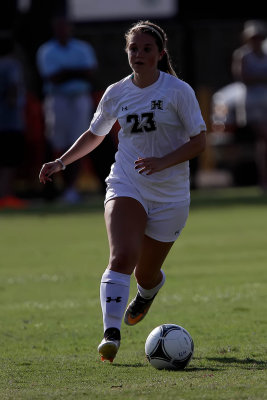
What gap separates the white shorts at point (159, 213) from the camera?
729cm

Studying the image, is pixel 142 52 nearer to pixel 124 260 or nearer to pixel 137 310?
pixel 124 260

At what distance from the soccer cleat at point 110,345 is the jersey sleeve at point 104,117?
61.5 inches

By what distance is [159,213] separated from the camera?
737 centimetres

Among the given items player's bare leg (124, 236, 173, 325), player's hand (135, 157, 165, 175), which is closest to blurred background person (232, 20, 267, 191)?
player's bare leg (124, 236, 173, 325)

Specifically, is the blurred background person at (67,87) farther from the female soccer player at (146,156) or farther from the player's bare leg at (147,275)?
the female soccer player at (146,156)

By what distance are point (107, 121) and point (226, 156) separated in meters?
15.4

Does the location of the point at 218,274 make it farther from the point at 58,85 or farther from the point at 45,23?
the point at 45,23

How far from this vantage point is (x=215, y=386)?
580cm

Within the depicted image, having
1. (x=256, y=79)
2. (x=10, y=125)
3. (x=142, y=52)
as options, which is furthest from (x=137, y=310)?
(x=256, y=79)

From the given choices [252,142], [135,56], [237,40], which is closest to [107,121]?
[135,56]

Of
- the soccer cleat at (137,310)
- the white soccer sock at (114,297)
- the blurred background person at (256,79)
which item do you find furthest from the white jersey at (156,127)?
the blurred background person at (256,79)

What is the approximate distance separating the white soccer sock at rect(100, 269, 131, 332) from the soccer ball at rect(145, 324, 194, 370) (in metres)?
0.25

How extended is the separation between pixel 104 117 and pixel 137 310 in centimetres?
142

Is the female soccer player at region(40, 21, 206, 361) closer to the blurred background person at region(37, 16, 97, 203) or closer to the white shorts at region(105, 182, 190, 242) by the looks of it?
the white shorts at region(105, 182, 190, 242)
